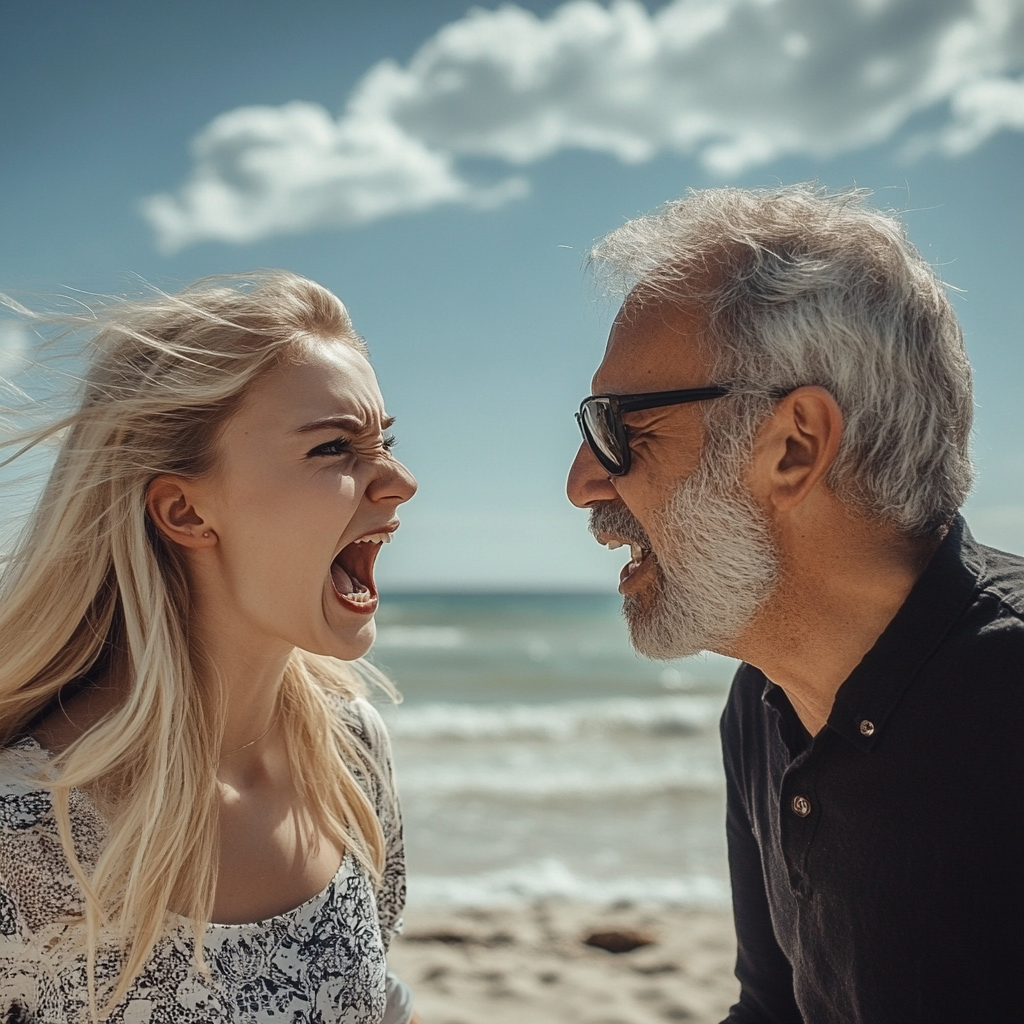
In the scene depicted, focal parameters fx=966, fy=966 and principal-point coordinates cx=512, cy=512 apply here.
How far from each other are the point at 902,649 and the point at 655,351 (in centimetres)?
101

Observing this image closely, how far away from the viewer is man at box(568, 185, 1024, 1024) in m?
2.07

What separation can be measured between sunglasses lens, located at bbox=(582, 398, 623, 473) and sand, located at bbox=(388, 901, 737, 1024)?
3.99m

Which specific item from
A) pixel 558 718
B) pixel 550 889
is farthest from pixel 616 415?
pixel 558 718

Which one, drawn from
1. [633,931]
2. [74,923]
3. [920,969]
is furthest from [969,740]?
[633,931]

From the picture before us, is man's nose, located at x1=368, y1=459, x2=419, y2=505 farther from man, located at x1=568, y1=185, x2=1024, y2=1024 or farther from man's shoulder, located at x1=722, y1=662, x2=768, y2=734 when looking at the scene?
man's shoulder, located at x1=722, y1=662, x2=768, y2=734

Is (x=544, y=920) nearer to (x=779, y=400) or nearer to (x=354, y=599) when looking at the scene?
(x=354, y=599)

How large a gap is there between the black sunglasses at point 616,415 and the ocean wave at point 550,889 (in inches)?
228

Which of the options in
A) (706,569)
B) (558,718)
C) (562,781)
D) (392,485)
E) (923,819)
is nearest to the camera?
(923,819)

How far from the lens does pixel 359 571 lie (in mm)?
3213

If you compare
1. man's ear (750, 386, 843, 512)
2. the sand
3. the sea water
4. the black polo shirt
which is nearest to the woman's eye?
man's ear (750, 386, 843, 512)

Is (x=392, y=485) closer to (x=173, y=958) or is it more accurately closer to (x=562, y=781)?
(x=173, y=958)

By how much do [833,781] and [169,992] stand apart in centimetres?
171

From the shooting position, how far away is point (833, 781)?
7.43 feet

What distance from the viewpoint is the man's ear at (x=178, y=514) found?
110 inches
